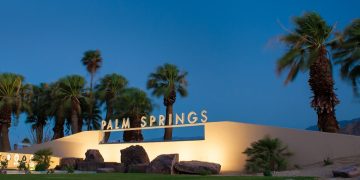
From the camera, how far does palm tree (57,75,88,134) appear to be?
43.2 metres

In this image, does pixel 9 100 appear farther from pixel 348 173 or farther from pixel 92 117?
pixel 348 173

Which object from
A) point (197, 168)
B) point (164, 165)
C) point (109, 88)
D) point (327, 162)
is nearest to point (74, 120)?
point (109, 88)

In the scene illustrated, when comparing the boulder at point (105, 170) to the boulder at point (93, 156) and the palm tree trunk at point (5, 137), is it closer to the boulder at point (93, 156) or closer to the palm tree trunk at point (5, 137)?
the boulder at point (93, 156)

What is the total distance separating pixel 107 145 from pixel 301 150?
53.6 ft

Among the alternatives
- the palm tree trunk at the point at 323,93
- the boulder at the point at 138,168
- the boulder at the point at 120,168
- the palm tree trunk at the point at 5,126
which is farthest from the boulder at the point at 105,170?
the palm tree trunk at the point at 5,126

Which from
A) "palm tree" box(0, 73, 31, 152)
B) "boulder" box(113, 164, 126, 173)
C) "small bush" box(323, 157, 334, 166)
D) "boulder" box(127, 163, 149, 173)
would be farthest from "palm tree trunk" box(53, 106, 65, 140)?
"small bush" box(323, 157, 334, 166)

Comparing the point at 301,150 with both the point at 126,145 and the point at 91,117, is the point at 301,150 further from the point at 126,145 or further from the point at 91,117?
→ the point at 91,117

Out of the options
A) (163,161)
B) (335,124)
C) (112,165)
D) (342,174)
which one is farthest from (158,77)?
(342,174)

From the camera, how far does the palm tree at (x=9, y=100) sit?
138 feet

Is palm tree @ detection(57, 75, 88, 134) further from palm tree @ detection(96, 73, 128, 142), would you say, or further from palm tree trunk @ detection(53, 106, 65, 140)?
palm tree @ detection(96, 73, 128, 142)

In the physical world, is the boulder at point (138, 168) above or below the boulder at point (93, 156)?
below

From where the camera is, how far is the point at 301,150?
22.3 metres

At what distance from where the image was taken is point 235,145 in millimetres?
25156

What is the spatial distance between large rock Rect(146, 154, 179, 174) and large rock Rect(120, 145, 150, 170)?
248 centimetres
